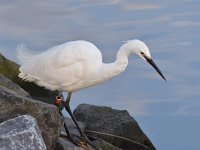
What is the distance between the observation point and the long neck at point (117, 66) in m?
11.1

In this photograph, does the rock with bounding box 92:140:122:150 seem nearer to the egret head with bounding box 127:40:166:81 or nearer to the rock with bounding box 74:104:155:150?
the rock with bounding box 74:104:155:150

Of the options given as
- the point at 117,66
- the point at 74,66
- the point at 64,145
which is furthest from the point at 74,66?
the point at 64,145

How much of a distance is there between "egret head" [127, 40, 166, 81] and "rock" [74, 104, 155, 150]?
2326 millimetres

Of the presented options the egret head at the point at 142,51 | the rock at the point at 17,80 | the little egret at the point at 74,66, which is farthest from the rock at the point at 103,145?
the rock at the point at 17,80

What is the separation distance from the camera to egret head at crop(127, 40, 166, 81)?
10859 mm

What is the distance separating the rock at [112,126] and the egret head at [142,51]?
7.63ft

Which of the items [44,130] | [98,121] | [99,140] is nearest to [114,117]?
[98,121]

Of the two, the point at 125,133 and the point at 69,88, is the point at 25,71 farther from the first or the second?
the point at 125,133

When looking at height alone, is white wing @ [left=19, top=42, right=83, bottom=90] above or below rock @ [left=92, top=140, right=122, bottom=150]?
above

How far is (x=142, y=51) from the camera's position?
428 inches

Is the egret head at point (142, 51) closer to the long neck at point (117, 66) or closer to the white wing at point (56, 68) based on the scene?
the long neck at point (117, 66)

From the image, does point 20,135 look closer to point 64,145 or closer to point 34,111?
point 34,111

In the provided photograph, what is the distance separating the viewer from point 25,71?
1155 centimetres

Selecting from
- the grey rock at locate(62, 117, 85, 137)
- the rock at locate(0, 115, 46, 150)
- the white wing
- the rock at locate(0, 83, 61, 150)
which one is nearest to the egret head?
the white wing
